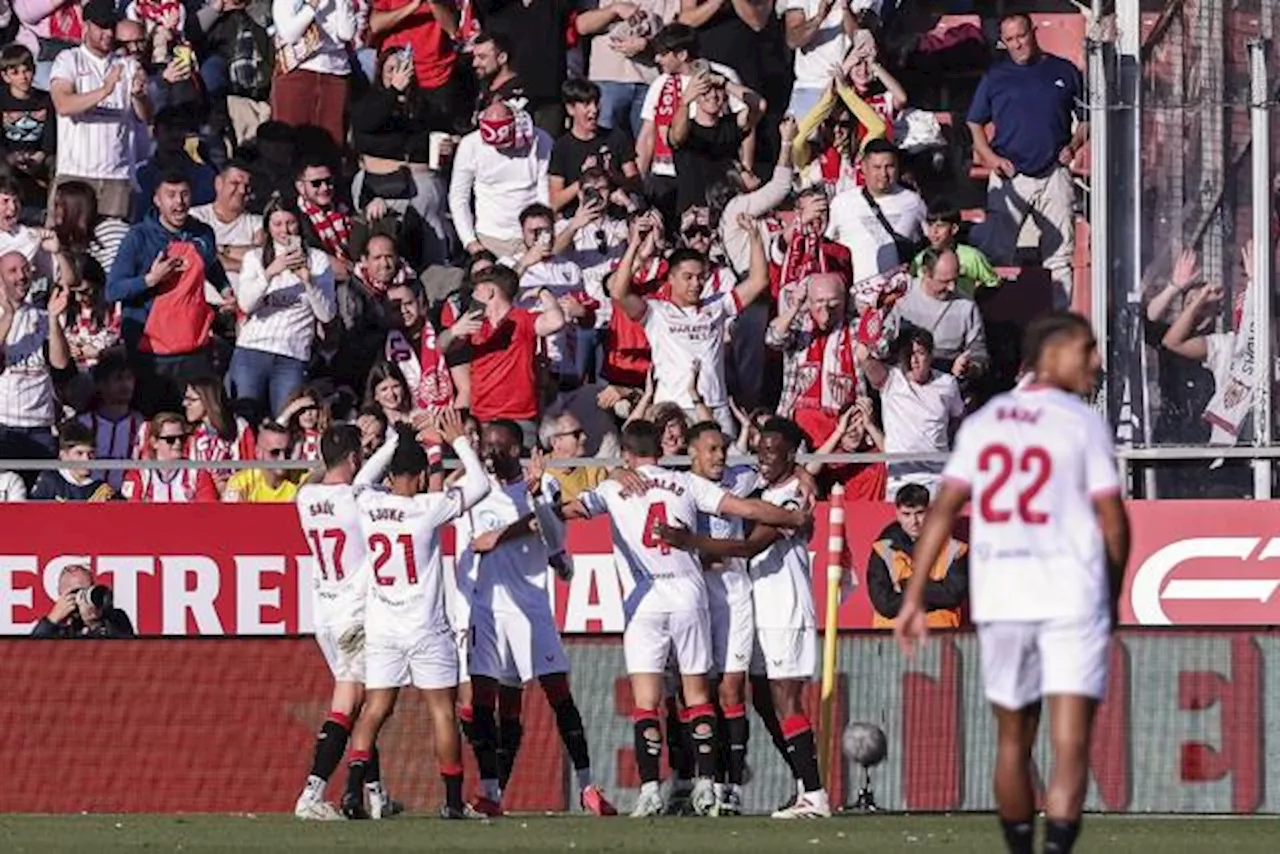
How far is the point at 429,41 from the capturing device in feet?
74.9

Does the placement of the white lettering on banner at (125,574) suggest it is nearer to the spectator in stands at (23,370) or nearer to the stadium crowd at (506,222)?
the stadium crowd at (506,222)

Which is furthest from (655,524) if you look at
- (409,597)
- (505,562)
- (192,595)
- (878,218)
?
(878,218)

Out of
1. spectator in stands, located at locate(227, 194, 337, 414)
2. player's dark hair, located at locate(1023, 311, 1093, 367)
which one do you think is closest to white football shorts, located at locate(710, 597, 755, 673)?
spectator in stands, located at locate(227, 194, 337, 414)

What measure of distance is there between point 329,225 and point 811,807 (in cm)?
688

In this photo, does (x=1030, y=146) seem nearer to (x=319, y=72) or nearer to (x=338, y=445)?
(x=319, y=72)

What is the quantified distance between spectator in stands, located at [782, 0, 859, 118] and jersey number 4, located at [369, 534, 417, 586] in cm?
745

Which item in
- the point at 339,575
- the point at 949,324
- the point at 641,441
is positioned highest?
the point at 949,324

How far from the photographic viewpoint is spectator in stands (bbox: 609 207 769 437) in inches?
784

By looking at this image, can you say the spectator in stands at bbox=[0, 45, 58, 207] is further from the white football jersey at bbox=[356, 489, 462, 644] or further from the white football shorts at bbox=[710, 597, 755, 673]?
the white football shorts at bbox=[710, 597, 755, 673]

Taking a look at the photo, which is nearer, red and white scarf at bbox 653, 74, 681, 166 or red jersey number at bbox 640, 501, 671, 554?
red jersey number at bbox 640, 501, 671, 554

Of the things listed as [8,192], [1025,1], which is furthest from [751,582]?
[1025,1]

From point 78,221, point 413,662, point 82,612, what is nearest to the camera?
point 413,662

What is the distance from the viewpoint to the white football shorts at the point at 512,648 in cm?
1681

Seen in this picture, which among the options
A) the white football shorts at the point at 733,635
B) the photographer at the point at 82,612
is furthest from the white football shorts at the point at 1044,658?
the photographer at the point at 82,612
